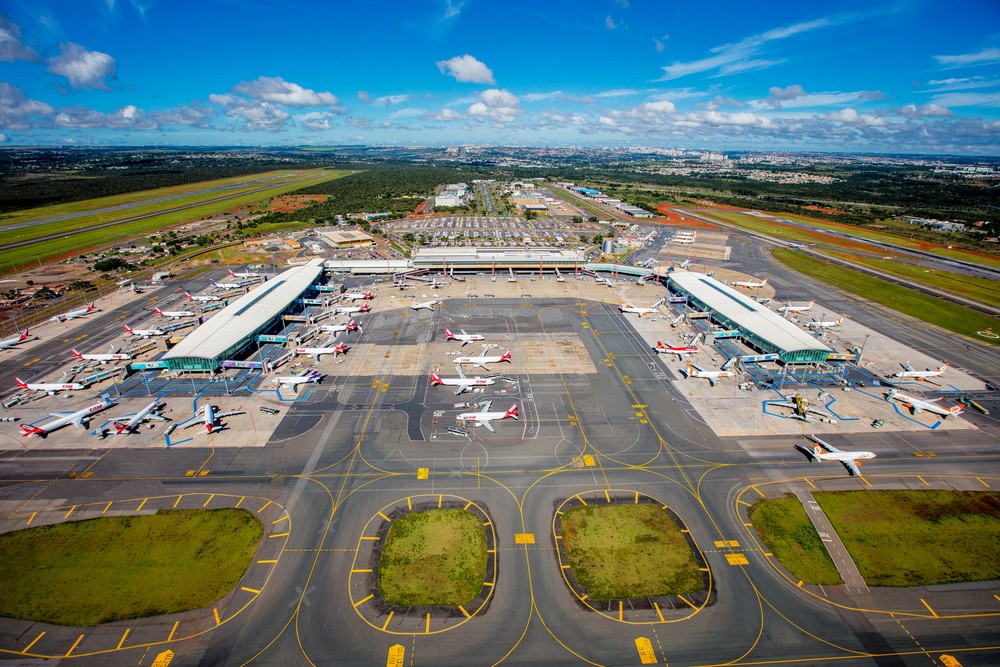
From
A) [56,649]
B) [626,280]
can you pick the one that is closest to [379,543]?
[56,649]

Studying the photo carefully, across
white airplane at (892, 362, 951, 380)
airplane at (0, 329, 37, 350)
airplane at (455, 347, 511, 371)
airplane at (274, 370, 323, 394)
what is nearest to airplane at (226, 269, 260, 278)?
airplane at (0, 329, 37, 350)

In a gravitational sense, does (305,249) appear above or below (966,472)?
above

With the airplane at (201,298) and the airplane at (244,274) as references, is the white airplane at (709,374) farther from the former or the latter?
the airplane at (244,274)

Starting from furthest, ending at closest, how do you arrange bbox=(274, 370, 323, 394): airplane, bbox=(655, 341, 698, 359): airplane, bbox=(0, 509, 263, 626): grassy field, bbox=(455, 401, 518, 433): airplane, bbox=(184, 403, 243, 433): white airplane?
bbox=(655, 341, 698, 359): airplane, bbox=(274, 370, 323, 394): airplane, bbox=(455, 401, 518, 433): airplane, bbox=(184, 403, 243, 433): white airplane, bbox=(0, 509, 263, 626): grassy field

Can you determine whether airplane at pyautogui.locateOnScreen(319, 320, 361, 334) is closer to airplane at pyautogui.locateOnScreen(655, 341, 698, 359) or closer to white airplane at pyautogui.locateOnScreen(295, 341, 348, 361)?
white airplane at pyautogui.locateOnScreen(295, 341, 348, 361)

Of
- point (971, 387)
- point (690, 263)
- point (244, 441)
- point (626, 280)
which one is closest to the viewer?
point (244, 441)

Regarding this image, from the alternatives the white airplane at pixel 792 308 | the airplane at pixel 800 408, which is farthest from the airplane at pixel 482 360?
the white airplane at pixel 792 308

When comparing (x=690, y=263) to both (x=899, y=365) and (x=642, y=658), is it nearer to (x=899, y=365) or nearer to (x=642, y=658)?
(x=899, y=365)
